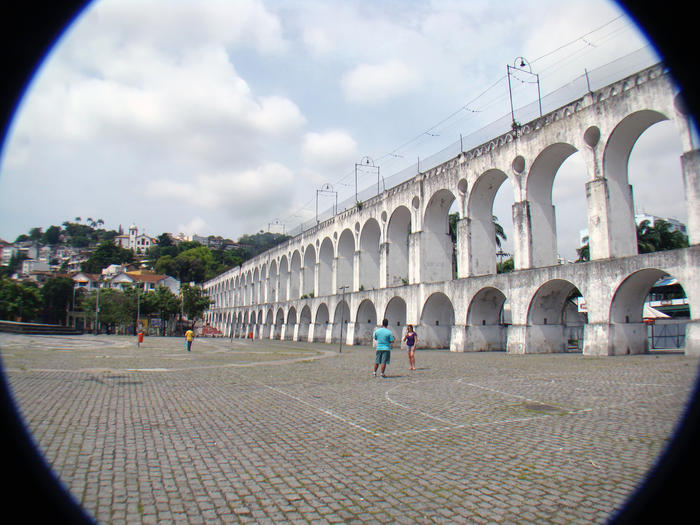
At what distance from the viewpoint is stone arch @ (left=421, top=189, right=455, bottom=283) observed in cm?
2842

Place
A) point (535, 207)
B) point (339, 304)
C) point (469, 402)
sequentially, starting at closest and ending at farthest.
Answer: point (469, 402)
point (535, 207)
point (339, 304)

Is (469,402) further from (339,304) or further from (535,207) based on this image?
(339,304)

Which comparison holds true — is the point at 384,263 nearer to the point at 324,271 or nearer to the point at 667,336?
the point at 324,271

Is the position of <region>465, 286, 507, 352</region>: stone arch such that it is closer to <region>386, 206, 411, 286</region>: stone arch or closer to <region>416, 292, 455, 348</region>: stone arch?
<region>416, 292, 455, 348</region>: stone arch

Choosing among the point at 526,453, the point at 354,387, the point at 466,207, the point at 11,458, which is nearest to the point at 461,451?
the point at 526,453

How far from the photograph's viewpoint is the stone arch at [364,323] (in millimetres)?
34184

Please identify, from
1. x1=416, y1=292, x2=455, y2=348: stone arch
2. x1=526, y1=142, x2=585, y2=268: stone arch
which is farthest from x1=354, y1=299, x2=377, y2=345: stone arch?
x1=526, y1=142, x2=585, y2=268: stone arch

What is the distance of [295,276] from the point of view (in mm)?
50781

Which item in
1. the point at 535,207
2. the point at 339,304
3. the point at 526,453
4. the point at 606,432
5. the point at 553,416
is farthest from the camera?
the point at 339,304

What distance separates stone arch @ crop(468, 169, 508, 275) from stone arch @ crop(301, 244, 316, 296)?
2385 cm

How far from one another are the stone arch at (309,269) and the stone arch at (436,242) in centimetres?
1995

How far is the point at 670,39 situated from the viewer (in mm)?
3760

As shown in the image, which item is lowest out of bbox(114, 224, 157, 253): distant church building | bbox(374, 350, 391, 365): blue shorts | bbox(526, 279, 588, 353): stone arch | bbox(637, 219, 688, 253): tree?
bbox(374, 350, 391, 365): blue shorts

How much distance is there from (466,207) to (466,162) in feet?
8.51
